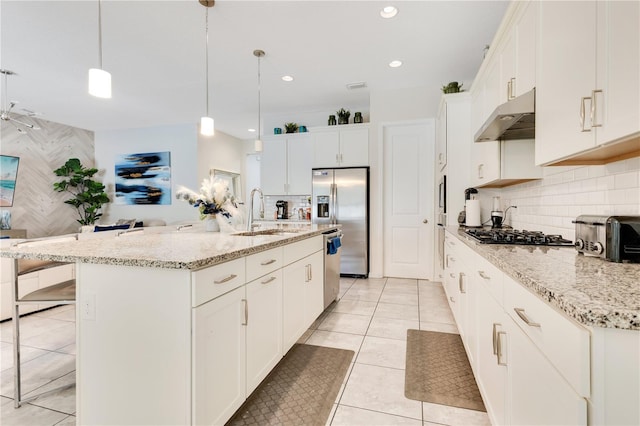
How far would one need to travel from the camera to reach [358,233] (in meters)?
4.65

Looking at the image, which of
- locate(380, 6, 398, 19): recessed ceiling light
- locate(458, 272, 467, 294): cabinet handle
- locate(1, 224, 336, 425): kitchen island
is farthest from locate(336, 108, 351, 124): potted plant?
locate(1, 224, 336, 425): kitchen island

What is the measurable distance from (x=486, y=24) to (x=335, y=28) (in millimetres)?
1489

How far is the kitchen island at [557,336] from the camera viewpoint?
616 millimetres

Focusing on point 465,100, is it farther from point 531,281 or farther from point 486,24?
point 531,281

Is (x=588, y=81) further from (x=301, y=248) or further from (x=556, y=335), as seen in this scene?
(x=301, y=248)

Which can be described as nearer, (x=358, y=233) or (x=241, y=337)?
(x=241, y=337)

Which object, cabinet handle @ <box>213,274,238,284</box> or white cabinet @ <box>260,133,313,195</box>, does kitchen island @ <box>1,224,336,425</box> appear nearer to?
cabinet handle @ <box>213,274,238,284</box>

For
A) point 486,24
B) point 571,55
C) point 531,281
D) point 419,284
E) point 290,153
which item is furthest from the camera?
point 290,153

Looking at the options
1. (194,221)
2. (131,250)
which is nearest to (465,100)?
(131,250)

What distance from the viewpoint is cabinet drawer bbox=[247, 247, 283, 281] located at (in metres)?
1.64

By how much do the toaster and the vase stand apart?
7.79 ft

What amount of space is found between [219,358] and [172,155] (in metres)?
6.13

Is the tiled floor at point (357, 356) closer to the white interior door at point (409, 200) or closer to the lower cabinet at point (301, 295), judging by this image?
the lower cabinet at point (301, 295)

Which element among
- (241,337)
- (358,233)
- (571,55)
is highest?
(571,55)
